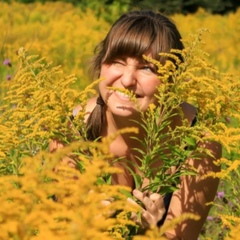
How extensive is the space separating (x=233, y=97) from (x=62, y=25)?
7276 mm

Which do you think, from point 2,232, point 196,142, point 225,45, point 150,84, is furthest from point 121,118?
point 225,45

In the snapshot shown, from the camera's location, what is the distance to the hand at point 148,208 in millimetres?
2180

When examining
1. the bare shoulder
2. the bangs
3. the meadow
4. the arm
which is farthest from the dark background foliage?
the arm

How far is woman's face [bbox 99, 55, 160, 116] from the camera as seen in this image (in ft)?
7.91

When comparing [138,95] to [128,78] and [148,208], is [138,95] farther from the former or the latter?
[148,208]

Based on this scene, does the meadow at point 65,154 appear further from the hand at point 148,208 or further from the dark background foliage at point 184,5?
the dark background foliage at point 184,5

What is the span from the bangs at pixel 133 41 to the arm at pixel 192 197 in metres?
0.42

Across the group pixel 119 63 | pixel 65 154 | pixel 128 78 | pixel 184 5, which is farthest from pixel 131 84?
pixel 184 5

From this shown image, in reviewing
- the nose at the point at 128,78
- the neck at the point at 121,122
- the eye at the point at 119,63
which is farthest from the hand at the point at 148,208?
the eye at the point at 119,63

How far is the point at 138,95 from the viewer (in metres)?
2.43

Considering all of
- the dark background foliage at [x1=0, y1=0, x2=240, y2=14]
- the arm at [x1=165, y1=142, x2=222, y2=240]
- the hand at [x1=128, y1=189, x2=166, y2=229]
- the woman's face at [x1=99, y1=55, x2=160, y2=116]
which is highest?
the woman's face at [x1=99, y1=55, x2=160, y2=116]

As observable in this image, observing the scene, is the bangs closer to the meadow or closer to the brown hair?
the brown hair

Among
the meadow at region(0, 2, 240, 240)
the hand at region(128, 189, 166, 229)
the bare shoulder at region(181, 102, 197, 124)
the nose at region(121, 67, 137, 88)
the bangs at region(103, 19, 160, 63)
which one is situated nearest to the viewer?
the meadow at region(0, 2, 240, 240)

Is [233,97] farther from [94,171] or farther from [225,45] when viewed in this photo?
[225,45]
